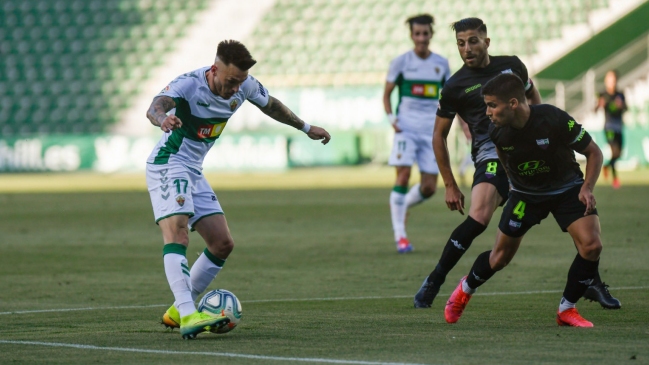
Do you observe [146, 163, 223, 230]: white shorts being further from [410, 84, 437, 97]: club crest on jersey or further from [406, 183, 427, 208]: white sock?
[410, 84, 437, 97]: club crest on jersey

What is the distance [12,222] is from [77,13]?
79.6 ft

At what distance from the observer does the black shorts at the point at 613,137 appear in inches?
997

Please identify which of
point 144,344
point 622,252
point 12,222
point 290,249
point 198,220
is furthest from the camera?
point 12,222

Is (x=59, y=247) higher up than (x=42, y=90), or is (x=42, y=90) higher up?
(x=59, y=247)

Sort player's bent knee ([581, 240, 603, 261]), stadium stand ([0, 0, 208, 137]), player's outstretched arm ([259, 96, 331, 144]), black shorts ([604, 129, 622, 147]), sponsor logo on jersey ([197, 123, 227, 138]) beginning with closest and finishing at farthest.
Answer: player's bent knee ([581, 240, 603, 261]) < sponsor logo on jersey ([197, 123, 227, 138]) < player's outstretched arm ([259, 96, 331, 144]) < black shorts ([604, 129, 622, 147]) < stadium stand ([0, 0, 208, 137])

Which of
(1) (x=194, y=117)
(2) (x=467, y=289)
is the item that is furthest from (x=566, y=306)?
(1) (x=194, y=117)

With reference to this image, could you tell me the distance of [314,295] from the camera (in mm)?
9117

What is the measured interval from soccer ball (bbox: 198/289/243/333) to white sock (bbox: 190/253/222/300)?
61 centimetres

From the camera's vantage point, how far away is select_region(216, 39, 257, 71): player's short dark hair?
6879 mm

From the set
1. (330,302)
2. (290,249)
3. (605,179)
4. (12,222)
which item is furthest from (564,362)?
(605,179)

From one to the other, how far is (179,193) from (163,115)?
575 millimetres

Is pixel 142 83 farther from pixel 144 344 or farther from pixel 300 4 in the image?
pixel 144 344

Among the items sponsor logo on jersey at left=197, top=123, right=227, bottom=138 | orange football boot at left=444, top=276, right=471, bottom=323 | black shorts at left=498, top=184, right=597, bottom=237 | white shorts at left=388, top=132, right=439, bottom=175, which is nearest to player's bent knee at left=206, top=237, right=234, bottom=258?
sponsor logo on jersey at left=197, top=123, right=227, bottom=138

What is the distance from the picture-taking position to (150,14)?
134 ft
